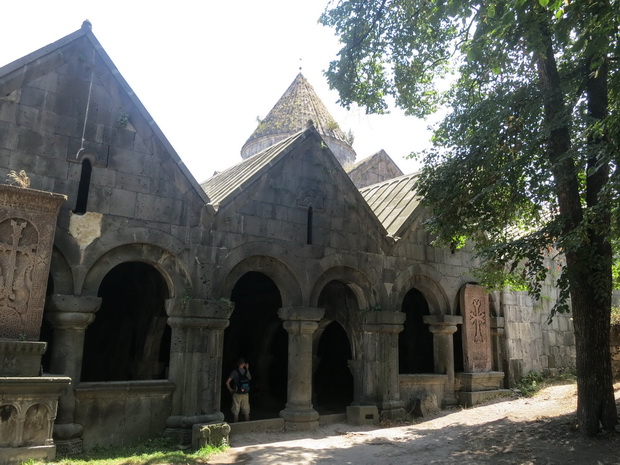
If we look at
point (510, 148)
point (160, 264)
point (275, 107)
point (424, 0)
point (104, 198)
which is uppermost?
point (275, 107)

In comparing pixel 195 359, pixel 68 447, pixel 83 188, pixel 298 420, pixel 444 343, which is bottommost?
pixel 68 447

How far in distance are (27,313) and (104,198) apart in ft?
7.53

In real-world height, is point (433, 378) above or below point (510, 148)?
below

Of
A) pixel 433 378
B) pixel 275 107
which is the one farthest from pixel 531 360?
pixel 275 107

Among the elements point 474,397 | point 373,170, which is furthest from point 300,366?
point 373,170

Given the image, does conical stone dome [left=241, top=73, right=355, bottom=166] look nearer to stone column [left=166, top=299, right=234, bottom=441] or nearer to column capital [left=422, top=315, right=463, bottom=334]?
column capital [left=422, top=315, right=463, bottom=334]

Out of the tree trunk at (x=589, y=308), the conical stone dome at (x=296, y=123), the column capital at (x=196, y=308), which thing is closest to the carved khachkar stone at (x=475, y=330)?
the tree trunk at (x=589, y=308)

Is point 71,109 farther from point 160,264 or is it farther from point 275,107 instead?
point 275,107

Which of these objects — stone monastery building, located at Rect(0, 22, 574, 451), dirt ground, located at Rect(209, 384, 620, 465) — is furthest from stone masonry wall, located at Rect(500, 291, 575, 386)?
dirt ground, located at Rect(209, 384, 620, 465)

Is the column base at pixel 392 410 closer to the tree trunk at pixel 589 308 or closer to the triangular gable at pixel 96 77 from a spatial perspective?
the tree trunk at pixel 589 308

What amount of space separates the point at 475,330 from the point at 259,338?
5.69 m

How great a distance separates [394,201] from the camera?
1376cm

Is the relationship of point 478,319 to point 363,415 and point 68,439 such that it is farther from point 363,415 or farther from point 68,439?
point 68,439

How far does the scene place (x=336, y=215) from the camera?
11.2 meters
